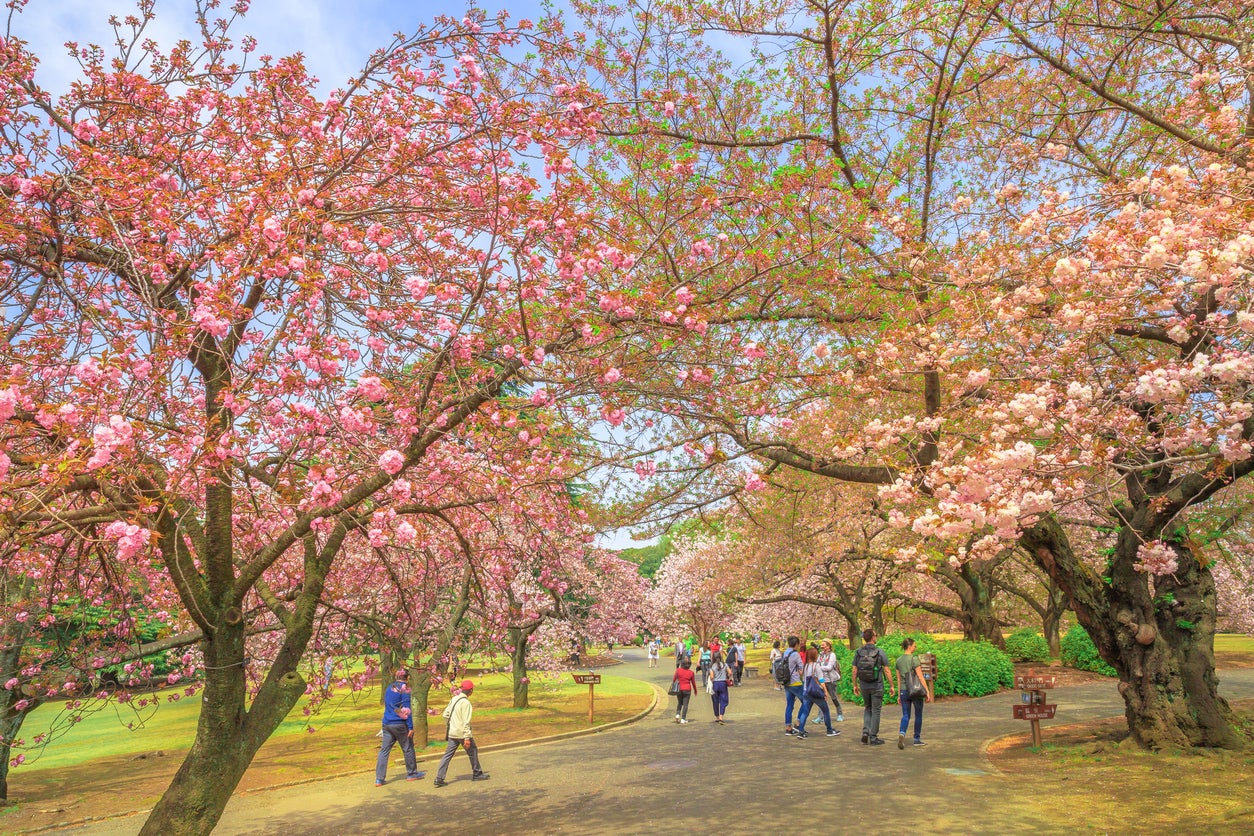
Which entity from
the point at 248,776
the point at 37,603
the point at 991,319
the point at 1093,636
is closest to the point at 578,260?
the point at 991,319

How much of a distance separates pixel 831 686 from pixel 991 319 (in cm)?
1042

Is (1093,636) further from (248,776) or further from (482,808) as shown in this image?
(248,776)

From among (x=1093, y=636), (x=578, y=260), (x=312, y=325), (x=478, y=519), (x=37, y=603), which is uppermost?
(x=578, y=260)

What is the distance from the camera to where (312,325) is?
240 inches

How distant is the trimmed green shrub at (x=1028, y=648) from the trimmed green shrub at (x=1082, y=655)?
1.00m

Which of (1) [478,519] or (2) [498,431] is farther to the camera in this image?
(1) [478,519]

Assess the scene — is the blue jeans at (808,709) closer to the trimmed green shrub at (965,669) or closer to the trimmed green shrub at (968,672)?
the trimmed green shrub at (965,669)

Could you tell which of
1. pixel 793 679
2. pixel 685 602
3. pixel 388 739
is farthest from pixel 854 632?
pixel 388 739

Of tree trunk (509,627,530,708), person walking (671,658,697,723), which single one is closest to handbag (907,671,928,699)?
person walking (671,658,697,723)

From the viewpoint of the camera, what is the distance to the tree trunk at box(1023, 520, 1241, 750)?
977 cm

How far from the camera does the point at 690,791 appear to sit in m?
9.70

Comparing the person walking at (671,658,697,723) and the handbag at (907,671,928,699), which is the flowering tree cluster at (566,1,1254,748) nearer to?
the handbag at (907,671,928,699)

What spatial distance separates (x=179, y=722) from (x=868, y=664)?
25035 mm

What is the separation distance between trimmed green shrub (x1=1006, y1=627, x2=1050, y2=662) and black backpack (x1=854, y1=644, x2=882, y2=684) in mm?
17942
